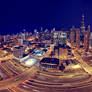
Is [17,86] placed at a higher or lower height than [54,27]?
lower

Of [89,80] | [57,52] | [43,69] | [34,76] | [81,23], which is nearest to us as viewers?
[89,80]

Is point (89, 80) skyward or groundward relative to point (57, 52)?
groundward

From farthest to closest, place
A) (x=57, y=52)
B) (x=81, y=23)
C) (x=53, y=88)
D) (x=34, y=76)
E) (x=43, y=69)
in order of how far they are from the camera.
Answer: (x=81, y=23)
(x=57, y=52)
(x=43, y=69)
(x=34, y=76)
(x=53, y=88)

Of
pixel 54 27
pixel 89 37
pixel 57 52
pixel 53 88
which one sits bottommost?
pixel 53 88

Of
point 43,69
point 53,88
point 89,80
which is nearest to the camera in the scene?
point 53,88

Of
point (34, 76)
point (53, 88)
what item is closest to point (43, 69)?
point (34, 76)

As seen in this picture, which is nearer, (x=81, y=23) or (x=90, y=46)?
(x=90, y=46)

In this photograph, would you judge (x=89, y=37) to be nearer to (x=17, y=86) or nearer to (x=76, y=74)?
(x=76, y=74)

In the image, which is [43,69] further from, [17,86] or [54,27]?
[54,27]

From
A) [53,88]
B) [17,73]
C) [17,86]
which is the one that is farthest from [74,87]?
[17,73]
